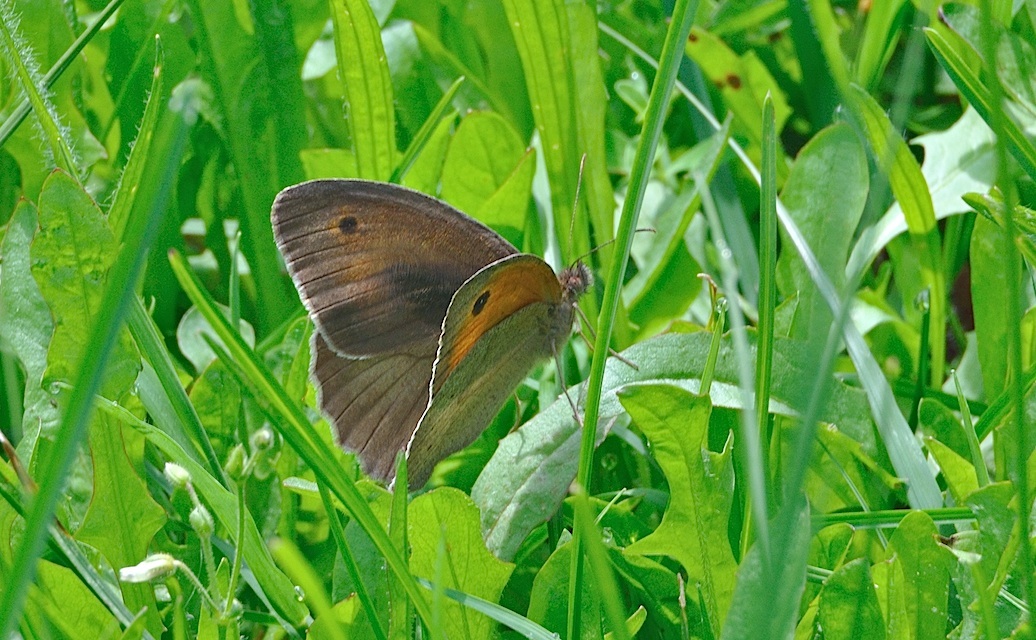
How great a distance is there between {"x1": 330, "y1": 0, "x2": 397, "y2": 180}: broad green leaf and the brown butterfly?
0.31 m

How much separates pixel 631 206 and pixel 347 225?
2.72ft

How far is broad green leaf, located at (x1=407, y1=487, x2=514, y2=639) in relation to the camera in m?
1.45

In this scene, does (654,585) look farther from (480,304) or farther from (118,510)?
(118,510)

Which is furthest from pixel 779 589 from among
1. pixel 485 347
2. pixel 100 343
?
pixel 485 347

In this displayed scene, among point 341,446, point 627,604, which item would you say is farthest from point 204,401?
point 627,604

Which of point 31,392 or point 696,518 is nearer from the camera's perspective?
point 696,518

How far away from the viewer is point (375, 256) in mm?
2029

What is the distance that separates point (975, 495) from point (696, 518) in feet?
1.23

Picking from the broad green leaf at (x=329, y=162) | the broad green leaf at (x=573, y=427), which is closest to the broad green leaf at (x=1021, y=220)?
the broad green leaf at (x=573, y=427)

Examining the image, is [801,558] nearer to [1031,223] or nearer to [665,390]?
[665,390]

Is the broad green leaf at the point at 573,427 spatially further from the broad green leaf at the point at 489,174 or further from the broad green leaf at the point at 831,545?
the broad green leaf at the point at 489,174

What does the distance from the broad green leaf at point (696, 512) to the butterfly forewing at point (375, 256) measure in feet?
2.24

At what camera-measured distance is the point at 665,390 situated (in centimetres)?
141

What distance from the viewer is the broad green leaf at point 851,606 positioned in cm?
134
